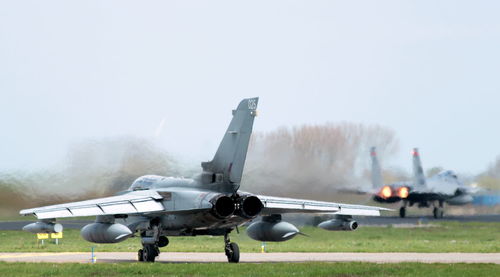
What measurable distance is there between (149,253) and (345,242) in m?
16.2

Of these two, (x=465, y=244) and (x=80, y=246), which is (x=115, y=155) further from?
(x=465, y=244)

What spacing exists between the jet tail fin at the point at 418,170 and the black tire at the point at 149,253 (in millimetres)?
40776

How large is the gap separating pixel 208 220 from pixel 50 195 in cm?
1401

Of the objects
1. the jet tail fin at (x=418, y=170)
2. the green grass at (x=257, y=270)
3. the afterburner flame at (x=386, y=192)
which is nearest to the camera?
the green grass at (x=257, y=270)

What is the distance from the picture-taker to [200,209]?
29.4 metres

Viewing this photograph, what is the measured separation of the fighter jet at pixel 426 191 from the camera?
→ 2653 inches

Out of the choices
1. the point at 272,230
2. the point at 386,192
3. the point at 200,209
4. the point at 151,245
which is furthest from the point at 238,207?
the point at 386,192

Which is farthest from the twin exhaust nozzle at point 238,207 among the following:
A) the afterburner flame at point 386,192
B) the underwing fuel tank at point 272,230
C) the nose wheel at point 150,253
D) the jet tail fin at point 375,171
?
the afterburner flame at point 386,192

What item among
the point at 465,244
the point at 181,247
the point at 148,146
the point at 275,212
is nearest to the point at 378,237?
the point at 465,244

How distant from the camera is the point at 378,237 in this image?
161 ft

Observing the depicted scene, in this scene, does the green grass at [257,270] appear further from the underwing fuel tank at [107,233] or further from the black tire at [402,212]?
the black tire at [402,212]

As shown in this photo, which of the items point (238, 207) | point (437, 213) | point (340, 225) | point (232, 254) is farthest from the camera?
point (437, 213)

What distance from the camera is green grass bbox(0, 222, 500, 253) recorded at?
40062 millimetres

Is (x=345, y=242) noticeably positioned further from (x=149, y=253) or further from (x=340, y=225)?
(x=149, y=253)
